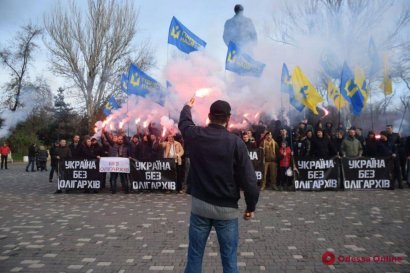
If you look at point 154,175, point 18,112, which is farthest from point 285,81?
point 18,112

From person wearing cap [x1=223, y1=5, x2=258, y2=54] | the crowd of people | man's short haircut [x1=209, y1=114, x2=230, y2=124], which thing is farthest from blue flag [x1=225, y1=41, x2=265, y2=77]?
man's short haircut [x1=209, y1=114, x2=230, y2=124]

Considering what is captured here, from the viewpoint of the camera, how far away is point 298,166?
1079cm

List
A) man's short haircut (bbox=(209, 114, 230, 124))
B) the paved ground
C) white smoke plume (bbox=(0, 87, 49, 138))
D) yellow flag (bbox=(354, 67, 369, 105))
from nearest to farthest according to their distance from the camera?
man's short haircut (bbox=(209, 114, 230, 124)) → the paved ground → yellow flag (bbox=(354, 67, 369, 105)) → white smoke plume (bbox=(0, 87, 49, 138))

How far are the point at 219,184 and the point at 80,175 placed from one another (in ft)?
29.7

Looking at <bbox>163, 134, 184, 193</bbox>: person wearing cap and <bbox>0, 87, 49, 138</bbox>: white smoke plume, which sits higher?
<bbox>0, 87, 49, 138</bbox>: white smoke plume

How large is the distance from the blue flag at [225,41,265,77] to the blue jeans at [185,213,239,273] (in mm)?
9766

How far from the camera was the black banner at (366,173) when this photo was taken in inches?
419

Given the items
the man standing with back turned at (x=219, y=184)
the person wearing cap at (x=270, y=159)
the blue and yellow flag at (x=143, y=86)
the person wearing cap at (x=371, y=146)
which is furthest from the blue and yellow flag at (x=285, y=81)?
the man standing with back turned at (x=219, y=184)

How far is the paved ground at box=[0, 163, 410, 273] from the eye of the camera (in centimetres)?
436

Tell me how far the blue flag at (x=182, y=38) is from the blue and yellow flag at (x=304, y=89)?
13.7ft

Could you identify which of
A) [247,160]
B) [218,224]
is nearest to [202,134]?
[247,160]

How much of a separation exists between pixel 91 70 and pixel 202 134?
30.6 metres

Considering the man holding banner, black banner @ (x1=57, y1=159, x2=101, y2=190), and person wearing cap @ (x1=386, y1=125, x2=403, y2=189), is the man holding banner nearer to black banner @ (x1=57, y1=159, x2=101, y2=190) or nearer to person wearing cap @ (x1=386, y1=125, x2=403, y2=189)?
black banner @ (x1=57, y1=159, x2=101, y2=190)

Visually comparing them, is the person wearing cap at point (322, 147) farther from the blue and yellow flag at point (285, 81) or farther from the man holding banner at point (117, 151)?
the man holding banner at point (117, 151)
